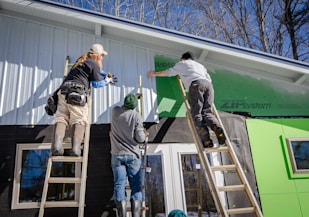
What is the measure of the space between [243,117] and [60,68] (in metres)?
3.51

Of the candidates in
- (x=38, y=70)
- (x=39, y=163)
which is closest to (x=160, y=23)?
(x=38, y=70)

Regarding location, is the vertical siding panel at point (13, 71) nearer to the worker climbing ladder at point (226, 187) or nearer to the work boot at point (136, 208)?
the work boot at point (136, 208)

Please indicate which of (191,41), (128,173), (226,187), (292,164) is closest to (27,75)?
(128,173)

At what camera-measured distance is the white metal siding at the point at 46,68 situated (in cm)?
489

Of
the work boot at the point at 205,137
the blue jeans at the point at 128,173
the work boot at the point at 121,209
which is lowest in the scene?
the work boot at the point at 121,209

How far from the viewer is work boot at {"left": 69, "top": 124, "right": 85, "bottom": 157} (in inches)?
141

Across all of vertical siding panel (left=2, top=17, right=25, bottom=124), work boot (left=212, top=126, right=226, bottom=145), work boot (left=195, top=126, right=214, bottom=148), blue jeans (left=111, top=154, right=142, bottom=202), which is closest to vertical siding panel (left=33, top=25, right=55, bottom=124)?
vertical siding panel (left=2, top=17, right=25, bottom=124)

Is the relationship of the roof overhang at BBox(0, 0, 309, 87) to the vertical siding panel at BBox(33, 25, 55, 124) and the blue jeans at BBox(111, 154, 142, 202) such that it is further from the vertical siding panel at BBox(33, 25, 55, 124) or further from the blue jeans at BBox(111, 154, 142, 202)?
the blue jeans at BBox(111, 154, 142, 202)

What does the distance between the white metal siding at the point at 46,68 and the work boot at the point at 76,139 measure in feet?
3.89

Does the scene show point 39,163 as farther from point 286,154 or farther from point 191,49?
point 286,154

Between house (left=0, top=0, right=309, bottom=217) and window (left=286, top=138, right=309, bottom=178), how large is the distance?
0.02 meters

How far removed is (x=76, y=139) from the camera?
3631 mm

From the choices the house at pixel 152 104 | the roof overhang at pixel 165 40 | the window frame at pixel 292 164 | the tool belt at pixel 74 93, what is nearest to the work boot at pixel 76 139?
the tool belt at pixel 74 93

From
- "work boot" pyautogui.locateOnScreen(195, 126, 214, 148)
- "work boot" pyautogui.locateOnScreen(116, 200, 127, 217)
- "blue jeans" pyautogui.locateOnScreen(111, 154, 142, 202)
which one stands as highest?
"work boot" pyautogui.locateOnScreen(195, 126, 214, 148)
